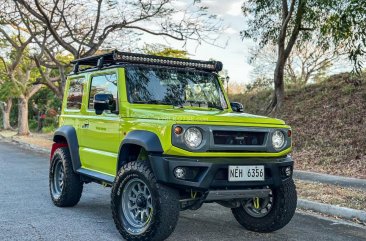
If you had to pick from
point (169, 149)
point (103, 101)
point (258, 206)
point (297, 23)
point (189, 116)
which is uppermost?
point (297, 23)

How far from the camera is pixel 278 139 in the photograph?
5652 mm

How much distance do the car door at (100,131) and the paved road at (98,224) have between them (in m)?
0.75

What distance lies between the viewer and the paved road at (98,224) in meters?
5.75

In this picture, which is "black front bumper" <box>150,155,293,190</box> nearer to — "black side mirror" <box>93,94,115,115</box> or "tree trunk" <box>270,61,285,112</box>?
"black side mirror" <box>93,94,115,115</box>

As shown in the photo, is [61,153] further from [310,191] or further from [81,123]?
[310,191]

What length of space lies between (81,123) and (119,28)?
13.3 m

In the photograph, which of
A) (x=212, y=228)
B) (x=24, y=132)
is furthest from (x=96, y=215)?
(x=24, y=132)

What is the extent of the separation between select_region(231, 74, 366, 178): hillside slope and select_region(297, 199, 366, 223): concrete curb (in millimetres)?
4157

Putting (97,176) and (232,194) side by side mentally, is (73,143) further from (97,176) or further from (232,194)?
(232,194)

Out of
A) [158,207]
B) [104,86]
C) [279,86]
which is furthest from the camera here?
[279,86]

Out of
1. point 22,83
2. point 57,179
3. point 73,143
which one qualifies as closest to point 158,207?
point 73,143

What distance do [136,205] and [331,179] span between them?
21.9 ft

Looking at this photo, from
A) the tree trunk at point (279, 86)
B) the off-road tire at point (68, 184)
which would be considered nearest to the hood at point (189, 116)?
the off-road tire at point (68, 184)

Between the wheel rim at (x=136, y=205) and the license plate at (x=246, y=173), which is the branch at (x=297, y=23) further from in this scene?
the wheel rim at (x=136, y=205)
